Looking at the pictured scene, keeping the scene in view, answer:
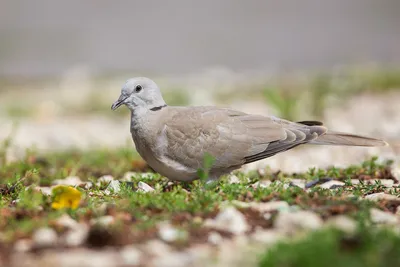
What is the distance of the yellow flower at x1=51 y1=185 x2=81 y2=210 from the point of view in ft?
16.2

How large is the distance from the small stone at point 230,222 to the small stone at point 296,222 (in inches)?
8.6

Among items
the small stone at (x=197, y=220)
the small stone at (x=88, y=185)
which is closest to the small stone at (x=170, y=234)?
the small stone at (x=197, y=220)

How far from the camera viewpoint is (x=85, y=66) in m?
19.8

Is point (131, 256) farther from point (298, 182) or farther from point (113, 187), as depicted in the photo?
point (298, 182)

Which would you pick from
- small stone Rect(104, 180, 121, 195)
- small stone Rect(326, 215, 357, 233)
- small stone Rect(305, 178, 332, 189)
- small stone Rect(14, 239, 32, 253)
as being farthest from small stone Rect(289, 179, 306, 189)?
small stone Rect(14, 239, 32, 253)

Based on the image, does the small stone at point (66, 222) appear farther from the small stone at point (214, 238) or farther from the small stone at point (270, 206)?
the small stone at point (270, 206)

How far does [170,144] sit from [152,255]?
7.86ft

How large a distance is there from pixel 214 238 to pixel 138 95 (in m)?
2.61

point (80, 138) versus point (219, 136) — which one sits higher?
point (219, 136)

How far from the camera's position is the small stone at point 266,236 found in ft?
13.5

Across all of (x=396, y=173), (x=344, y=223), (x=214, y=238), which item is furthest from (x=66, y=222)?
(x=396, y=173)

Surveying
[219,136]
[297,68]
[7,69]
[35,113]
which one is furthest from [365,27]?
[219,136]

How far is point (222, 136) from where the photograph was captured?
6.39 metres

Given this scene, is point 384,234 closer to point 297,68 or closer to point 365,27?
point 297,68
